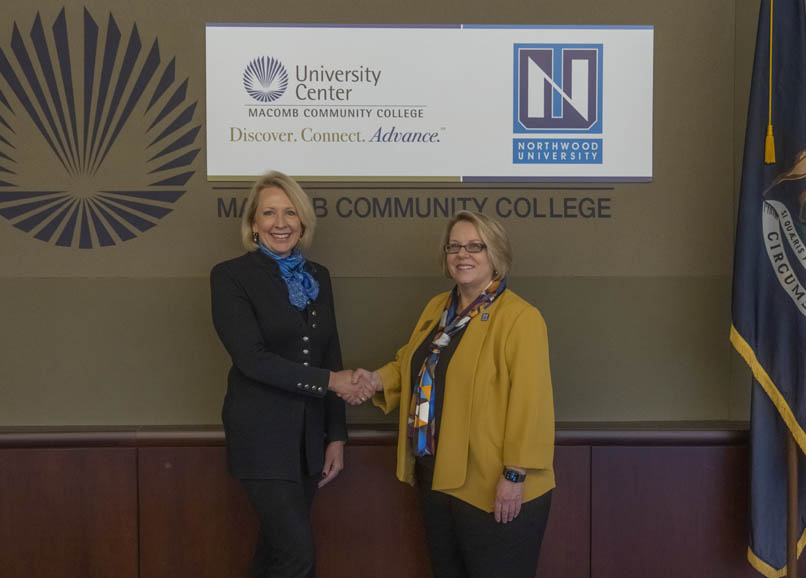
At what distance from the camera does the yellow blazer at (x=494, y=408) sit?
196 cm

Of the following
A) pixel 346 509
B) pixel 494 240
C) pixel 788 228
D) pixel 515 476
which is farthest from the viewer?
pixel 346 509

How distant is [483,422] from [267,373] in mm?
695

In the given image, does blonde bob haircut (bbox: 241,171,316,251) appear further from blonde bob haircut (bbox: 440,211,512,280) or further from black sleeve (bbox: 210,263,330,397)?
blonde bob haircut (bbox: 440,211,512,280)

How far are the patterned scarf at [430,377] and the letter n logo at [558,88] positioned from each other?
3.04 feet

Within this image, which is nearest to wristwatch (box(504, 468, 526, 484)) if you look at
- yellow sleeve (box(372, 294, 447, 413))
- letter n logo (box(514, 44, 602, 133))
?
yellow sleeve (box(372, 294, 447, 413))

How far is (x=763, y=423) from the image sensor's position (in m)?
2.42

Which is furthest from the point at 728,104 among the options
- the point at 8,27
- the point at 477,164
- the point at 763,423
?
the point at 8,27

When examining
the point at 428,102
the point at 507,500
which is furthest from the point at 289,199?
the point at 507,500

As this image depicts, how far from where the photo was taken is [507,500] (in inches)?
76.5

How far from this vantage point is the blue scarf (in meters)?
2.21

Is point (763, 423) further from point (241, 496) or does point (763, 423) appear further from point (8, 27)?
point (8, 27)

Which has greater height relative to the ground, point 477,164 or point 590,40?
point 590,40

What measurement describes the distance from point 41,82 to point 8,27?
247 millimetres

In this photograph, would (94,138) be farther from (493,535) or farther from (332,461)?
(493,535)
